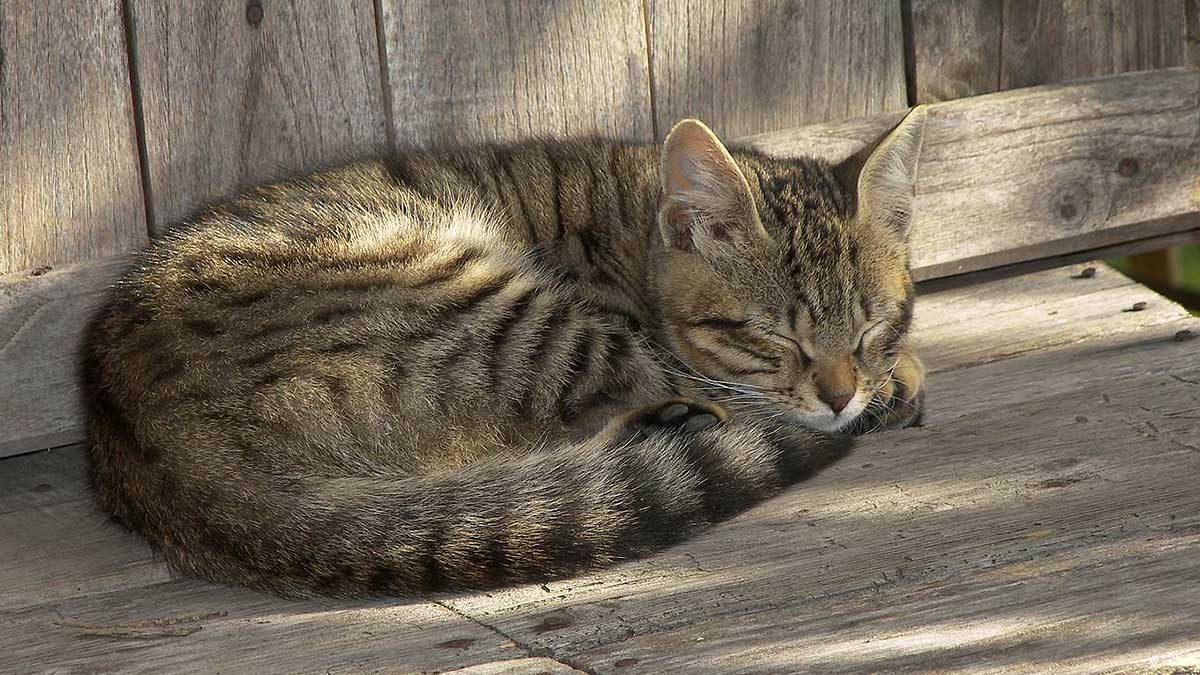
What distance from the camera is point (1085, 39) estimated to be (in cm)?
478

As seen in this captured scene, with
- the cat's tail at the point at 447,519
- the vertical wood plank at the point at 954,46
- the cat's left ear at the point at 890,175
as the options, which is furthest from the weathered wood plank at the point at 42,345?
the vertical wood plank at the point at 954,46

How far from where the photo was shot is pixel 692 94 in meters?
4.45

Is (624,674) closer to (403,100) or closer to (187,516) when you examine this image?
(187,516)

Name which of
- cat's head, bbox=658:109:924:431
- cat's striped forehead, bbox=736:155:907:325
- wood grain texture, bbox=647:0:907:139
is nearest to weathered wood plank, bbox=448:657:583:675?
cat's head, bbox=658:109:924:431

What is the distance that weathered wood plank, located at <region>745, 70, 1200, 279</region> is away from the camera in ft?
15.2

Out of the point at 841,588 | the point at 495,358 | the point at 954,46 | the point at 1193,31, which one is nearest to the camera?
the point at 841,588

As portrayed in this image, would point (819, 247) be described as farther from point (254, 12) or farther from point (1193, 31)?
point (1193, 31)

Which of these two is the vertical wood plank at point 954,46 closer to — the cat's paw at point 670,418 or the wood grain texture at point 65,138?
the cat's paw at point 670,418

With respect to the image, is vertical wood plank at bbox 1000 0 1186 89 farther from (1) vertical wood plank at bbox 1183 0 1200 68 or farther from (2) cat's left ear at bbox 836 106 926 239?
(2) cat's left ear at bbox 836 106 926 239

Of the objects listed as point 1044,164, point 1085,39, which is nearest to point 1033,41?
point 1085,39

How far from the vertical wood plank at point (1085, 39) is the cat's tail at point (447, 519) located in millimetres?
2147

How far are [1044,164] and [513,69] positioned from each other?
1.79 metres

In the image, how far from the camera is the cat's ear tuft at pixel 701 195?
3713 millimetres

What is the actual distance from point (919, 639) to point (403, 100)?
2.27 m
